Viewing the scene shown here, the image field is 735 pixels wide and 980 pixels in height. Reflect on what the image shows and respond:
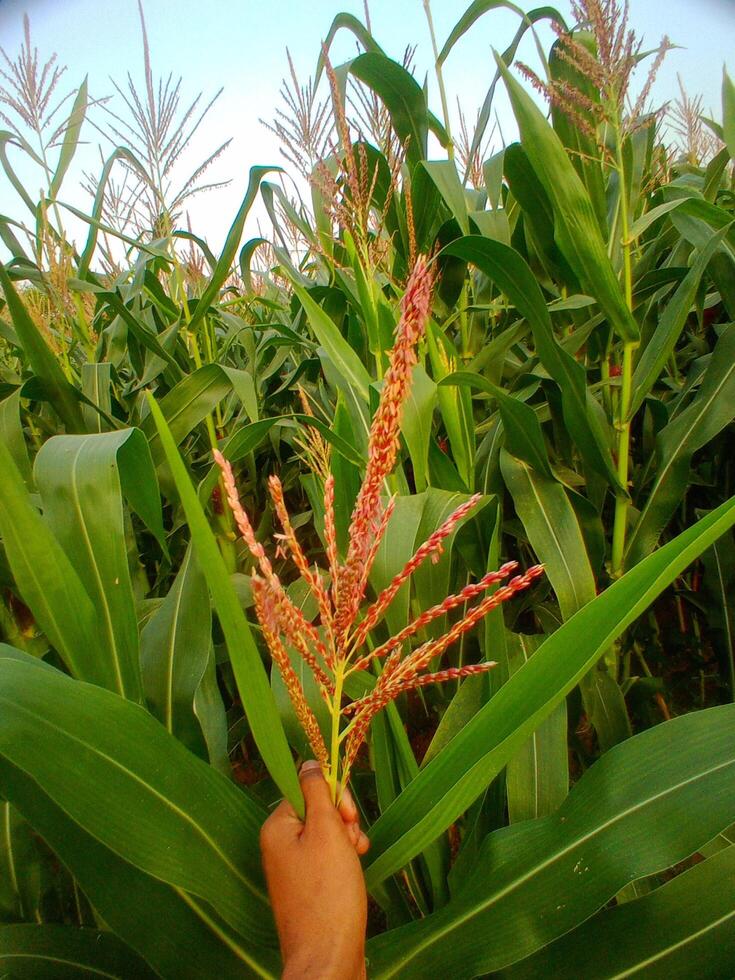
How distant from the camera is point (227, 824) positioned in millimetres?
409

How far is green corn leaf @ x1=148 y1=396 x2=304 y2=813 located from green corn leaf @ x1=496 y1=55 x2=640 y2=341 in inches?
22.4

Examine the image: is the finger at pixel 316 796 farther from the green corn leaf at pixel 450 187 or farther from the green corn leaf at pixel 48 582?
the green corn leaf at pixel 450 187

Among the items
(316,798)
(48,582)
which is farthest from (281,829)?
(48,582)

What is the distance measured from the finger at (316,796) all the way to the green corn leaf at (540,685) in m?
0.06

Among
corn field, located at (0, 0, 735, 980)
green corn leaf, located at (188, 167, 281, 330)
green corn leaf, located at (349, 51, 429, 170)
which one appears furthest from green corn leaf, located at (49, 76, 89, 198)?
green corn leaf, located at (349, 51, 429, 170)

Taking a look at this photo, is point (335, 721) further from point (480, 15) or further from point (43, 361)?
point (480, 15)

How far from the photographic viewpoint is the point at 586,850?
1.44 ft

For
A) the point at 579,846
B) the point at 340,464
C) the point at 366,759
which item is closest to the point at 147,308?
the point at 340,464

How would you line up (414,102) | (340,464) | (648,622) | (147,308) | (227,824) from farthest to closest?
(147,308) → (648,622) → (414,102) → (340,464) → (227,824)

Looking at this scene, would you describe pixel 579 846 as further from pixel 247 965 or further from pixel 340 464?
pixel 340 464

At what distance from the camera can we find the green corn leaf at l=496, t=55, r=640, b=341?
655mm

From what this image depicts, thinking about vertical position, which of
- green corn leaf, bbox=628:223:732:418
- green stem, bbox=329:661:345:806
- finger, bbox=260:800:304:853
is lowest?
finger, bbox=260:800:304:853

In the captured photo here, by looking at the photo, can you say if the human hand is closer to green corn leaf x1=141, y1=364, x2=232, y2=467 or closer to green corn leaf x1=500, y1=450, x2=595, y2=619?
green corn leaf x1=500, y1=450, x2=595, y2=619

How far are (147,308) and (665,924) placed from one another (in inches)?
55.5
